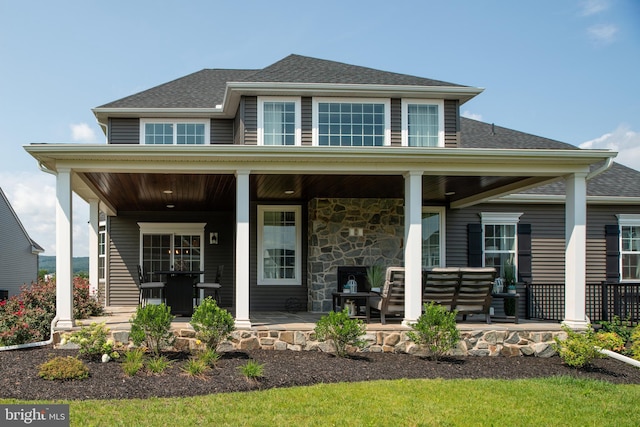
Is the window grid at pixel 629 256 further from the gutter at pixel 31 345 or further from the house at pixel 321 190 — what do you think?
the gutter at pixel 31 345

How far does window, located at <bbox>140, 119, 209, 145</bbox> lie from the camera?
40.8ft

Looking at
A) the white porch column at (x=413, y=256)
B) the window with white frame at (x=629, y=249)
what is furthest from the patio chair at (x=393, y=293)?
the window with white frame at (x=629, y=249)

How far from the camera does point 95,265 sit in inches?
506

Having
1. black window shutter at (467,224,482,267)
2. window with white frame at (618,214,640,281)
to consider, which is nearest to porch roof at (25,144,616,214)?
black window shutter at (467,224,482,267)

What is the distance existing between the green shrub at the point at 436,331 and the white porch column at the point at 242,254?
230cm

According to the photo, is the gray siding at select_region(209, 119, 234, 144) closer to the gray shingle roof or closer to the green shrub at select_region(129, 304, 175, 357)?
the gray shingle roof

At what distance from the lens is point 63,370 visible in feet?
20.5

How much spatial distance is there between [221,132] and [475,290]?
668 cm

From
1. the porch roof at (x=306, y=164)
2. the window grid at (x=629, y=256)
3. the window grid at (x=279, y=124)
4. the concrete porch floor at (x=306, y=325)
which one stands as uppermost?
the window grid at (x=279, y=124)

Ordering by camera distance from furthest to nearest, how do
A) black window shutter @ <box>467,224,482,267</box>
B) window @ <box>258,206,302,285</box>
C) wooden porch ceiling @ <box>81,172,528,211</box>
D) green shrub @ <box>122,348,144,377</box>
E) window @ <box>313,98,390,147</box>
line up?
black window shutter @ <box>467,224,482,267</box>
window @ <box>258,206,302,285</box>
window @ <box>313,98,390,147</box>
wooden porch ceiling @ <box>81,172,528,211</box>
green shrub @ <box>122,348,144,377</box>

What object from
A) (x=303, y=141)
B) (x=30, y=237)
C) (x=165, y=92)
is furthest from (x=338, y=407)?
(x=30, y=237)

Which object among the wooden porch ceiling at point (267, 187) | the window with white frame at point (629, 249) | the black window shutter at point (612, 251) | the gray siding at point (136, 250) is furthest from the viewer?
the gray siding at point (136, 250)

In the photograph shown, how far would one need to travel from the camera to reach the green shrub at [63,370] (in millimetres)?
6215

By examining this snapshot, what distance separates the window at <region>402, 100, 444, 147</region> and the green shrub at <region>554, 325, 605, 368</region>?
4.93 meters
